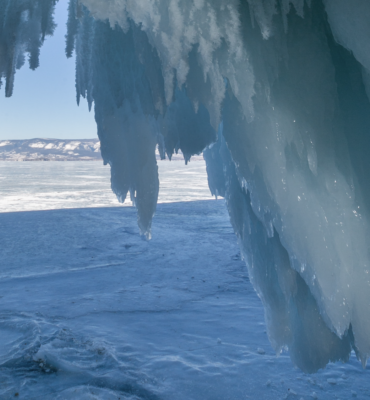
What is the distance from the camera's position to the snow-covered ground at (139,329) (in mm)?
2289

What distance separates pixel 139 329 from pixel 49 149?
11499 centimetres

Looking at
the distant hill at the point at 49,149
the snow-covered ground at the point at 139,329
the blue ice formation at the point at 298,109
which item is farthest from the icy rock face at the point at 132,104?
the distant hill at the point at 49,149

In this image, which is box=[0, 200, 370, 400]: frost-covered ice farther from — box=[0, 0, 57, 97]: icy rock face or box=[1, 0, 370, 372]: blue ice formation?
box=[0, 0, 57, 97]: icy rock face

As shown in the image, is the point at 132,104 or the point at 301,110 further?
the point at 132,104

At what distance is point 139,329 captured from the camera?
3.17 m

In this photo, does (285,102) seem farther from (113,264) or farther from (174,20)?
(113,264)

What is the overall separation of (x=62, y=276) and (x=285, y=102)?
4.09m

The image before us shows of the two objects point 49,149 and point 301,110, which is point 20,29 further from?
point 49,149

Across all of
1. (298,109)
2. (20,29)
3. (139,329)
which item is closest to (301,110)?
(298,109)

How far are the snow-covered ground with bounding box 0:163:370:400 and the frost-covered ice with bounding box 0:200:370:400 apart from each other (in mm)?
11

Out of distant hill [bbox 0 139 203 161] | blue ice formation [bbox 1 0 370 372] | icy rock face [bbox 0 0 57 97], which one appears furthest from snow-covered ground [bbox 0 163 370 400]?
distant hill [bbox 0 139 203 161]

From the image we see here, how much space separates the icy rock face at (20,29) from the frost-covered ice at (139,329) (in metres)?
1.95

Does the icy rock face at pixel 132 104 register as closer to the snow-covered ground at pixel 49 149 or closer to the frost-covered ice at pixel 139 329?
the frost-covered ice at pixel 139 329

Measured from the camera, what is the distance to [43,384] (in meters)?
2.31
